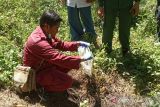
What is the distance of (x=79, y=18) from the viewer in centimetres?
688

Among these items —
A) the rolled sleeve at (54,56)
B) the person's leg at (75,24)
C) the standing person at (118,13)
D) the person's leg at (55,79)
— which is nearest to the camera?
the rolled sleeve at (54,56)

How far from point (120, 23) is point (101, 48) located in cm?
56

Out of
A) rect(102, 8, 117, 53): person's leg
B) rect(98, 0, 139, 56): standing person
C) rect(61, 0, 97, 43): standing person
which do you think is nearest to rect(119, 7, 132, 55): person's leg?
rect(98, 0, 139, 56): standing person

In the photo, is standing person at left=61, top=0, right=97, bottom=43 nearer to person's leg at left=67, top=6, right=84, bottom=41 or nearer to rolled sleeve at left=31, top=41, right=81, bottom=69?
person's leg at left=67, top=6, right=84, bottom=41

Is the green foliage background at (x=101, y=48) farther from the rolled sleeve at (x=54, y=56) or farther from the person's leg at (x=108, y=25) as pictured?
the rolled sleeve at (x=54, y=56)

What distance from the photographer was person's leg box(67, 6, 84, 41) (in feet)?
22.1

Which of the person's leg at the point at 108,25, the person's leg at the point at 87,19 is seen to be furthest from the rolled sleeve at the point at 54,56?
the person's leg at the point at 87,19

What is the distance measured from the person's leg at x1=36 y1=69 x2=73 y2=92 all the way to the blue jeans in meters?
1.65

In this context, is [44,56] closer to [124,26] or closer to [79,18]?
[124,26]

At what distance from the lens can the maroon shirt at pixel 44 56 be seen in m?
4.96

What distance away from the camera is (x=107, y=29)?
6102mm

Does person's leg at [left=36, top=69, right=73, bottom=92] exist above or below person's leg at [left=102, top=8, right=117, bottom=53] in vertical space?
below

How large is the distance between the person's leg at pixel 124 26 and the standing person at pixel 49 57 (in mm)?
891

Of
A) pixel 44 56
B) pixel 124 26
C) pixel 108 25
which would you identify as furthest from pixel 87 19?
pixel 44 56
